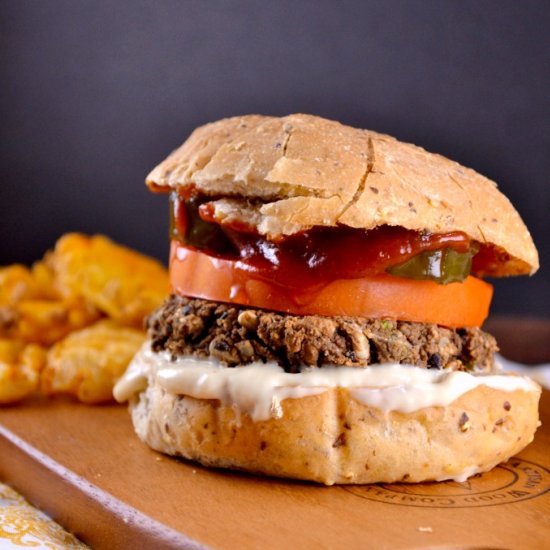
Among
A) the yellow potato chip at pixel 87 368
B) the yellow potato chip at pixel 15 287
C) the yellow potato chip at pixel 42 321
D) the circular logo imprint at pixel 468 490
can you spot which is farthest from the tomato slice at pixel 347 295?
the yellow potato chip at pixel 15 287

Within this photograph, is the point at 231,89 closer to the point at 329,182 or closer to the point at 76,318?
the point at 76,318

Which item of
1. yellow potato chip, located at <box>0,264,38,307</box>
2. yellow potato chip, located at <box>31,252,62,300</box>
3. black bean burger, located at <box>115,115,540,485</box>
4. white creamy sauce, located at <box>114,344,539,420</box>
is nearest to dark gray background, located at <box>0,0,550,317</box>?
yellow potato chip, located at <box>31,252,62,300</box>

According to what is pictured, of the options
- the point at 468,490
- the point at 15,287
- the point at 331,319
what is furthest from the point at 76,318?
the point at 468,490

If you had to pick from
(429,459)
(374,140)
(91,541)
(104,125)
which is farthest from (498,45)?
(91,541)

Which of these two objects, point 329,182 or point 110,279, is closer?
point 329,182

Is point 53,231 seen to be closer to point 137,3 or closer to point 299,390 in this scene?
point 137,3

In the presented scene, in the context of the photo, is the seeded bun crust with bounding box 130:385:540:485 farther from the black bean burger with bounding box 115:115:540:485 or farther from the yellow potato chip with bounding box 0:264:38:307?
the yellow potato chip with bounding box 0:264:38:307

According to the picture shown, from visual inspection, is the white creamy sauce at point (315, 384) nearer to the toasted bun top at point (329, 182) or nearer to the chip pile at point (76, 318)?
the toasted bun top at point (329, 182)
